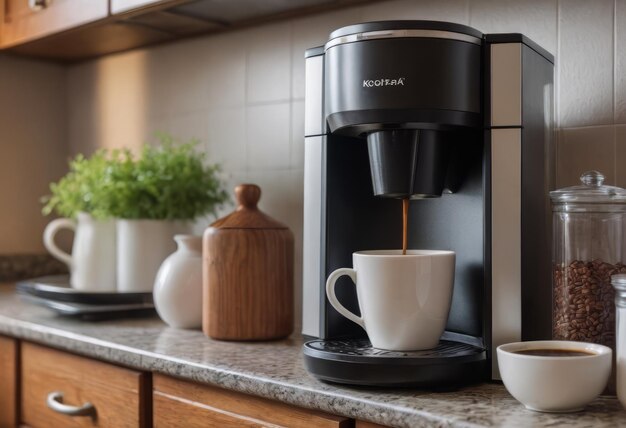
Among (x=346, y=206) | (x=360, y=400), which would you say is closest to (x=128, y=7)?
(x=346, y=206)

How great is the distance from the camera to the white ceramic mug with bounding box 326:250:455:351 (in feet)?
3.17

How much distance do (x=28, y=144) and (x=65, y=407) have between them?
3.56ft

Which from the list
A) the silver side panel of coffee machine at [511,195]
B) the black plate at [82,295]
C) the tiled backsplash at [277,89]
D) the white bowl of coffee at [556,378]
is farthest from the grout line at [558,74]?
the black plate at [82,295]

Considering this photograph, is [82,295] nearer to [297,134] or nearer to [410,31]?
[297,134]

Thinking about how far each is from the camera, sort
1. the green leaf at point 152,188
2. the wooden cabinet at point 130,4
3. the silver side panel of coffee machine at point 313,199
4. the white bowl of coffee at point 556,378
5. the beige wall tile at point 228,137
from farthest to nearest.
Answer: the beige wall tile at point 228,137
the green leaf at point 152,188
the wooden cabinet at point 130,4
the silver side panel of coffee machine at point 313,199
the white bowl of coffee at point 556,378

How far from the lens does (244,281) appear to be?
1274 mm

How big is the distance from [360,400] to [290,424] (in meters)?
0.13

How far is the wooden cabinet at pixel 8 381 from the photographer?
1.48 meters

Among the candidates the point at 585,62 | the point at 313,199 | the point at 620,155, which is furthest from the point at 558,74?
the point at 313,199

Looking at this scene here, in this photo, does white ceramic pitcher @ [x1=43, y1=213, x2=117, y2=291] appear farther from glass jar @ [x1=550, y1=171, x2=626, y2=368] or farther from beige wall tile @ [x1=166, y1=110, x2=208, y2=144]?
glass jar @ [x1=550, y1=171, x2=626, y2=368]

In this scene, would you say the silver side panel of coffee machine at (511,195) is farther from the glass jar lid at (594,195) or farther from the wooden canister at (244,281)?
the wooden canister at (244,281)

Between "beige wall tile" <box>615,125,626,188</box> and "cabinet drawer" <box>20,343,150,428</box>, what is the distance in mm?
736

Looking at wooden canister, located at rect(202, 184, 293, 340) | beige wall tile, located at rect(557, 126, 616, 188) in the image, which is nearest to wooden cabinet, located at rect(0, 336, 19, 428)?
wooden canister, located at rect(202, 184, 293, 340)

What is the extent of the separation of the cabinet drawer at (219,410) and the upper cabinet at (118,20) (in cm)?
66
